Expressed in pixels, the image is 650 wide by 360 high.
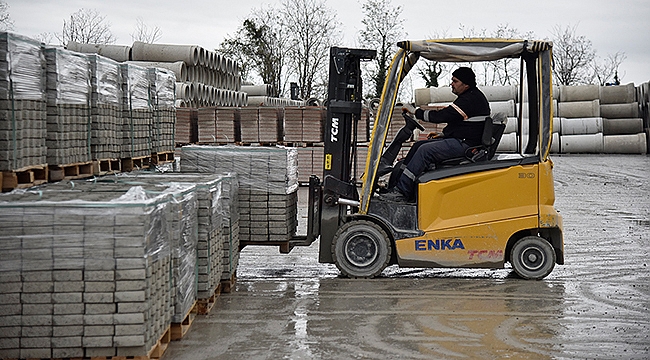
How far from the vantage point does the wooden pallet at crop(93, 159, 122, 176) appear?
692 cm

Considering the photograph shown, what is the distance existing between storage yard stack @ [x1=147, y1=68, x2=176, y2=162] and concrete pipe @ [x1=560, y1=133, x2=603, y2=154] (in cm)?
2193

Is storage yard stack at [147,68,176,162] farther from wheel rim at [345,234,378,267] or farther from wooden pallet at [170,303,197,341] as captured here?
wooden pallet at [170,303,197,341]

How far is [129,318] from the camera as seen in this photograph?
4.70 m

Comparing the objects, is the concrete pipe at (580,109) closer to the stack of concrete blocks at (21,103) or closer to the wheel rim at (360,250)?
the wheel rim at (360,250)

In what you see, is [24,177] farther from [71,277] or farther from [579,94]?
[579,94]

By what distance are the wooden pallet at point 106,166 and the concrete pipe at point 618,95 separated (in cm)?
2489

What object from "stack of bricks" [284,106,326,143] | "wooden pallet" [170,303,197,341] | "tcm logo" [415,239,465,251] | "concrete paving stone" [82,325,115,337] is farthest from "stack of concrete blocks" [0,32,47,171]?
"stack of bricks" [284,106,326,143]

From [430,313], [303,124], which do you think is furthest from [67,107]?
[303,124]

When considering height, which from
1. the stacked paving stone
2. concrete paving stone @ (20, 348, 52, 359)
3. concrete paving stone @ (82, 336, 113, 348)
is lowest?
concrete paving stone @ (20, 348, 52, 359)

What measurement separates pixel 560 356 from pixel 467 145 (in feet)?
9.62

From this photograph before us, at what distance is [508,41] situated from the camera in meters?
7.78

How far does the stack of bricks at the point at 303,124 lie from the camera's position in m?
17.3

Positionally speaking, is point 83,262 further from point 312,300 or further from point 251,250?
point 251,250

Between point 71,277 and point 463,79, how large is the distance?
4570 millimetres
